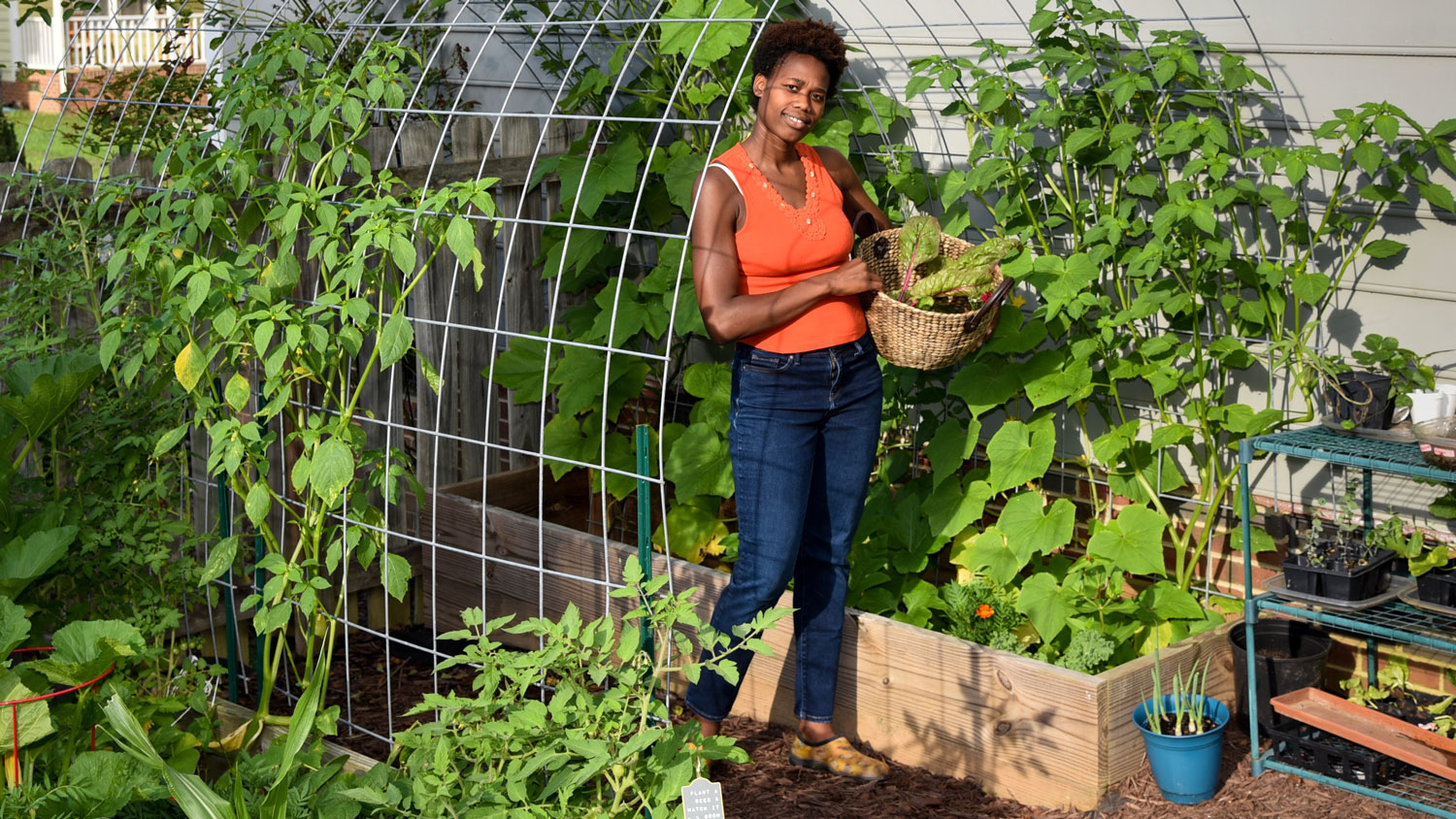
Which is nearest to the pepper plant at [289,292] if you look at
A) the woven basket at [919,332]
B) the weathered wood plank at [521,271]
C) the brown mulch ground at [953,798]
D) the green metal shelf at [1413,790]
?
the brown mulch ground at [953,798]

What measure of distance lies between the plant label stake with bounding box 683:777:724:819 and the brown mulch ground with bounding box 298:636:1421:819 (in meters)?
1.15

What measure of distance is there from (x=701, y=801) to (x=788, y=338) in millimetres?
1214

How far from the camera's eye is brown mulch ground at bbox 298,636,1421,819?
10.6 ft

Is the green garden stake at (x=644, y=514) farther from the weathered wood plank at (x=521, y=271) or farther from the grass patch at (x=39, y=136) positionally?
the grass patch at (x=39, y=136)

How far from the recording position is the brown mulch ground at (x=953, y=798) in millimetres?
3236

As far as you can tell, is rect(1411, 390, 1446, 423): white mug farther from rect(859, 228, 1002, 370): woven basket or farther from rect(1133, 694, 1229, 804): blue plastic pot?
rect(859, 228, 1002, 370): woven basket

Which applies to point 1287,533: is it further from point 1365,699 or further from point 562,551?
point 562,551

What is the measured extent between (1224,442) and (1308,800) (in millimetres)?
993

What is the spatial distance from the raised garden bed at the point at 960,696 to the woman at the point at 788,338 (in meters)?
0.29

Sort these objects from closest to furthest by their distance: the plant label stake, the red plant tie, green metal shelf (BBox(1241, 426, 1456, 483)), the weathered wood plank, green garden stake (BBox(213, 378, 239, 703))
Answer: the plant label stake, the red plant tie, green metal shelf (BBox(1241, 426, 1456, 483)), green garden stake (BBox(213, 378, 239, 703)), the weathered wood plank

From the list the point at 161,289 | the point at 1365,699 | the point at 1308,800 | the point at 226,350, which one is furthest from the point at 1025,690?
the point at 161,289

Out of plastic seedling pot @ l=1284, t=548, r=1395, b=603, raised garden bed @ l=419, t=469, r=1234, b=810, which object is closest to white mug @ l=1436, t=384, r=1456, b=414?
plastic seedling pot @ l=1284, t=548, r=1395, b=603

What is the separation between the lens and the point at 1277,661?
3426mm

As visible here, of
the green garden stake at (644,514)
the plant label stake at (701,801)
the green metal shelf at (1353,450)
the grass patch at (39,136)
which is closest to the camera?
the plant label stake at (701,801)
